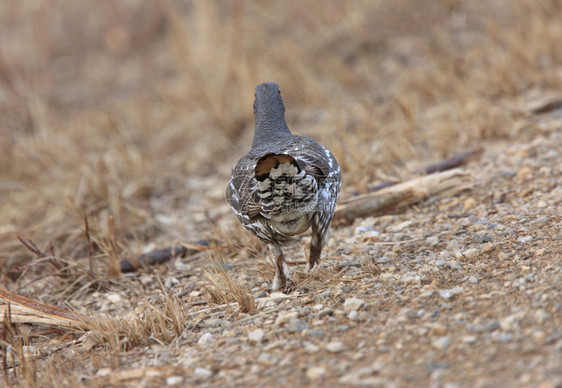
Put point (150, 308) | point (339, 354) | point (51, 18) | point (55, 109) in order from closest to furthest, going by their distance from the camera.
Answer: point (339, 354)
point (150, 308)
point (55, 109)
point (51, 18)

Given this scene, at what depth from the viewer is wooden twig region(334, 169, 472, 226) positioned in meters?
5.47

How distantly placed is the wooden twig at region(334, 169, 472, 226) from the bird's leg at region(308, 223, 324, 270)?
1049 millimetres

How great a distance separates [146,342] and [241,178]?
142 centimetres

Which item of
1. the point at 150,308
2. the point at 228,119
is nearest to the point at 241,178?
the point at 150,308

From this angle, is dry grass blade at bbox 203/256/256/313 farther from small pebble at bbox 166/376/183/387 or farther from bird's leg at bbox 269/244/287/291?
small pebble at bbox 166/376/183/387

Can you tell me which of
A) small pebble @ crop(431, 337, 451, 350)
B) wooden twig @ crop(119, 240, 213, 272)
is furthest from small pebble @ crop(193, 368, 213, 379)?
wooden twig @ crop(119, 240, 213, 272)

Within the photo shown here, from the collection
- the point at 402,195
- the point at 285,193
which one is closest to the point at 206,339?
the point at 285,193

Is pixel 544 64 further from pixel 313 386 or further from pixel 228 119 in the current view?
pixel 313 386

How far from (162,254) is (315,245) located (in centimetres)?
191

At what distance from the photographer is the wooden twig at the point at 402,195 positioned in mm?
5473

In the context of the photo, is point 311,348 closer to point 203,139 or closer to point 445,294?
point 445,294

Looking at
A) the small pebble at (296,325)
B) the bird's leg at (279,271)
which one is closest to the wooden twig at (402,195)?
the bird's leg at (279,271)

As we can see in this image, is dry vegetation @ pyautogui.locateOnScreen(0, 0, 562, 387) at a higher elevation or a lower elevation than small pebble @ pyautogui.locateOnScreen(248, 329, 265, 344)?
higher

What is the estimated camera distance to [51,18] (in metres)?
14.4
